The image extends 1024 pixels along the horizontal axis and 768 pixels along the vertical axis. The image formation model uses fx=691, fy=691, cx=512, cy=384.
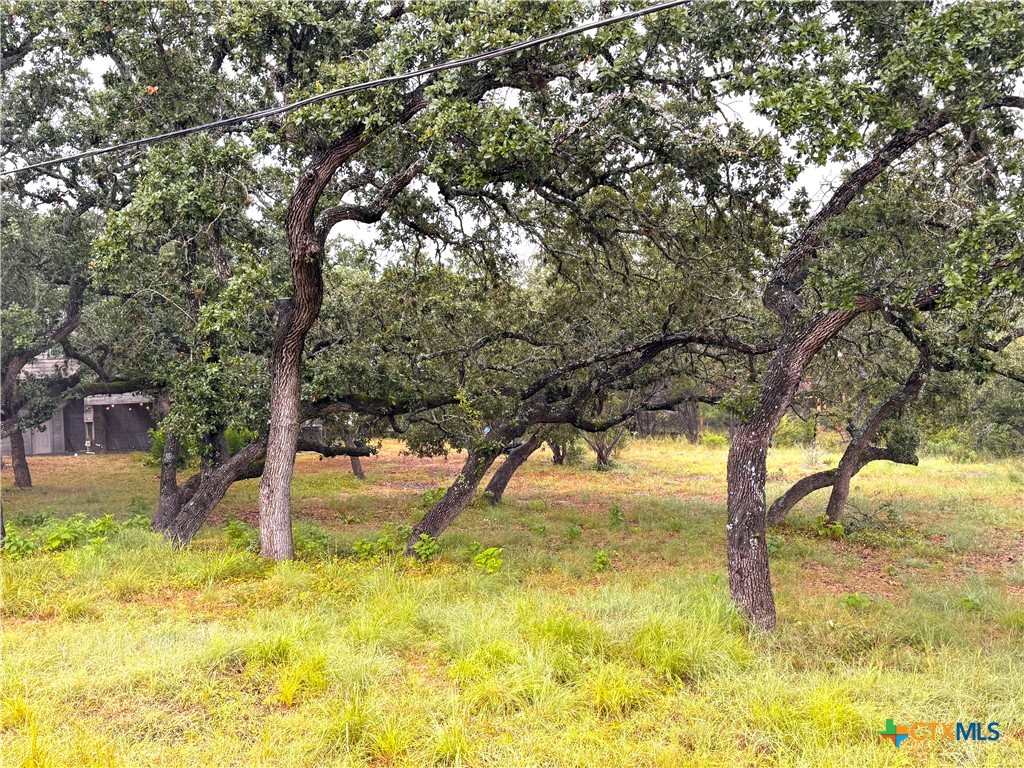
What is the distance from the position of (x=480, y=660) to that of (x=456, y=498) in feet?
17.4

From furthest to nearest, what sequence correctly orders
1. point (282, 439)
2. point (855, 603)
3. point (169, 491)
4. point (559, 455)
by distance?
point (559, 455)
point (169, 491)
point (282, 439)
point (855, 603)

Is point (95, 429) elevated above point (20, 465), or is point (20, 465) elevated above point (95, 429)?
point (95, 429)

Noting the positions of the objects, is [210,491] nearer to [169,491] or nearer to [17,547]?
[169,491]

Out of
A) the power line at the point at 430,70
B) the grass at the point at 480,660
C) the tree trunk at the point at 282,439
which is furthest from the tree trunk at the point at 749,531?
the tree trunk at the point at 282,439

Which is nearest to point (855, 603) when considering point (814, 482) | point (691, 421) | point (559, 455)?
point (814, 482)

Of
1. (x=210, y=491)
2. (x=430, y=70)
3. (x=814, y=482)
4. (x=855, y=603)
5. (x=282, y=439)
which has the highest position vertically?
(x=430, y=70)

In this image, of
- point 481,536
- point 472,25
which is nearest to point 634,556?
point 481,536

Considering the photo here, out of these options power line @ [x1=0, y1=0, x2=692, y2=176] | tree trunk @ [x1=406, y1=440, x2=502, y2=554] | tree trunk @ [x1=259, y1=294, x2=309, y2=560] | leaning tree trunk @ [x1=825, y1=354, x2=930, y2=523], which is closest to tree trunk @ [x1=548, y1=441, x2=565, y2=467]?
leaning tree trunk @ [x1=825, y1=354, x2=930, y2=523]
